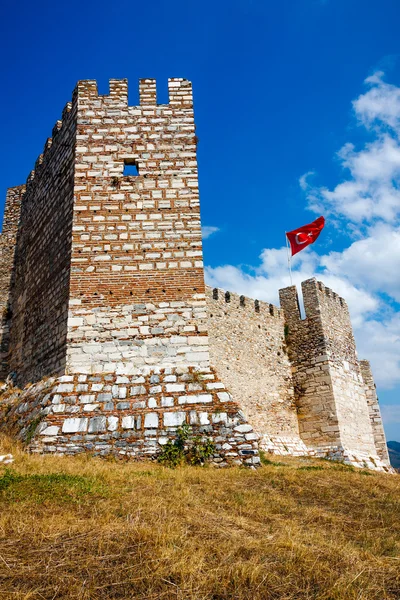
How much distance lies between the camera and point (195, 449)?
754cm

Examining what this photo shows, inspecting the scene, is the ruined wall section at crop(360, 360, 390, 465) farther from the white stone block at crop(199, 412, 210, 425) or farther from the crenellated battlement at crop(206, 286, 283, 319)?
the white stone block at crop(199, 412, 210, 425)

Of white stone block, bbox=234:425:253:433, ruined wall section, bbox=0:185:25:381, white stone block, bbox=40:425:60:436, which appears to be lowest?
white stone block, bbox=234:425:253:433

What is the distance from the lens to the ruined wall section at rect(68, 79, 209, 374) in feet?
29.2

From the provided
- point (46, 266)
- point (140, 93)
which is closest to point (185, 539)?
point (46, 266)

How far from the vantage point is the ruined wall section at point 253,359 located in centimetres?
1942

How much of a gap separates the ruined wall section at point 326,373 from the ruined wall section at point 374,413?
3413 millimetres

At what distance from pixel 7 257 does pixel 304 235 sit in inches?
547

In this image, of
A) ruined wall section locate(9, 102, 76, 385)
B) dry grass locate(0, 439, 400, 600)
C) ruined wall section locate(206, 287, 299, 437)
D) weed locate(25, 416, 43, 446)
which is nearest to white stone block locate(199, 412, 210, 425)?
dry grass locate(0, 439, 400, 600)

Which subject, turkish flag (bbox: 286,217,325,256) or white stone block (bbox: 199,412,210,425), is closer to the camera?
white stone block (bbox: 199,412,210,425)

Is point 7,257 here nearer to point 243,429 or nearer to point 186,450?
point 186,450

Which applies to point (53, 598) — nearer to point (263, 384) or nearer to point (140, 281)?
point (140, 281)

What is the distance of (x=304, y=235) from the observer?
22984 mm

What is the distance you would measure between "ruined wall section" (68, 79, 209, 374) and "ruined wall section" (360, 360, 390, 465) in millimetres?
18272

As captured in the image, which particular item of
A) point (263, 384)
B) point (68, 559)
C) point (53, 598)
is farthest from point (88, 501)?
point (263, 384)
